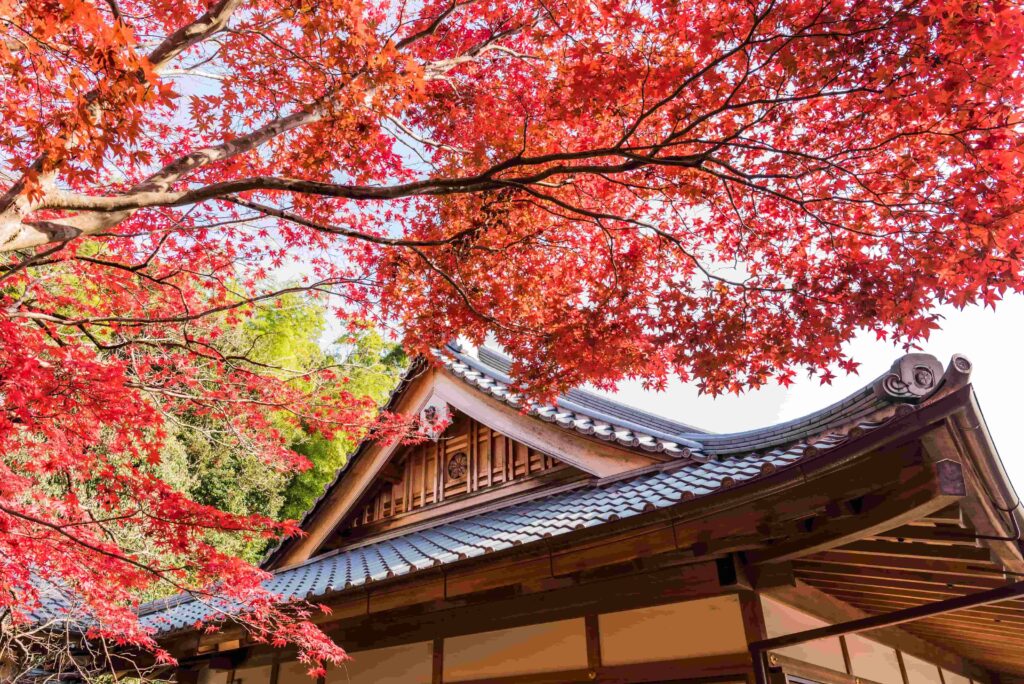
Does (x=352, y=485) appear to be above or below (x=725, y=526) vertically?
above

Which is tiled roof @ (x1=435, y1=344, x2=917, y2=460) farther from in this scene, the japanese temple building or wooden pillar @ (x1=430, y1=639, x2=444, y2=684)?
wooden pillar @ (x1=430, y1=639, x2=444, y2=684)

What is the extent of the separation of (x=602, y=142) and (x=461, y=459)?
4.83 m

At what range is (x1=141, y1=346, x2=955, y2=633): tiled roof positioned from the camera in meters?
3.77

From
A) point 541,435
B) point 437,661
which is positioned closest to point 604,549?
point 437,661

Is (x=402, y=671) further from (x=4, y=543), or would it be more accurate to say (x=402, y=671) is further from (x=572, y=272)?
(x=572, y=272)

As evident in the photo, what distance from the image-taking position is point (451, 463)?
31.6ft

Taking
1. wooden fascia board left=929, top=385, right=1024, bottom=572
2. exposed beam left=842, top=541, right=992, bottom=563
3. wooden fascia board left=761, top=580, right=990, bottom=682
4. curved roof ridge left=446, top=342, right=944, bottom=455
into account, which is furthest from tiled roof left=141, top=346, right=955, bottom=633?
wooden fascia board left=761, top=580, right=990, bottom=682

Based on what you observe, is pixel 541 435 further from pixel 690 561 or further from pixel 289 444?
pixel 289 444

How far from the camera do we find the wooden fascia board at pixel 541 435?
24.1ft

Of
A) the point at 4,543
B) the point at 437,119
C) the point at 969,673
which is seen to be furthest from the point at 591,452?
the point at 4,543

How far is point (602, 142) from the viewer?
7.00m

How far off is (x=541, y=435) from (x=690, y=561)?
3642 millimetres

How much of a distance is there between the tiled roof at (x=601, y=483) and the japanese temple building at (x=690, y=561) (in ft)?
0.10

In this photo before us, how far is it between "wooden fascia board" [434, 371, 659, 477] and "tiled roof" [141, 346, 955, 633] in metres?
→ 0.17
